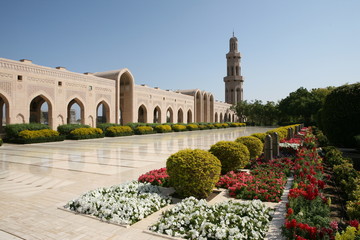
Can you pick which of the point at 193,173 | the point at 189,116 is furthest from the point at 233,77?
the point at 193,173

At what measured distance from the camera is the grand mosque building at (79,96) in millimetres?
17062

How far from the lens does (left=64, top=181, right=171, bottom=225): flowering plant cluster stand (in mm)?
3723

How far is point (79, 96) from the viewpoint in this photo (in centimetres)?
2209

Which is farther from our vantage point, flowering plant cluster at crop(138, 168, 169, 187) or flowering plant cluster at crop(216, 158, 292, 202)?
flowering plant cluster at crop(138, 168, 169, 187)

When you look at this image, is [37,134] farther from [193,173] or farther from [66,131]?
[193,173]

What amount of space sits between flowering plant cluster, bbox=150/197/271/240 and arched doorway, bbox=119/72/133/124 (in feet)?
83.1

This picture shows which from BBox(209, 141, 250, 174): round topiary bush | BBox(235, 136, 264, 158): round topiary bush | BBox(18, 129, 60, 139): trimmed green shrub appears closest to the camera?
BBox(209, 141, 250, 174): round topiary bush

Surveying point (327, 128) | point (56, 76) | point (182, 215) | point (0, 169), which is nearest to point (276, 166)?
point (182, 215)

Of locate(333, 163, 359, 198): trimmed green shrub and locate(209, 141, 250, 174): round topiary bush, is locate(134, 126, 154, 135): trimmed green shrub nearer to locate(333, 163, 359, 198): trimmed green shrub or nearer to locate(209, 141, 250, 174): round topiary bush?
locate(209, 141, 250, 174): round topiary bush

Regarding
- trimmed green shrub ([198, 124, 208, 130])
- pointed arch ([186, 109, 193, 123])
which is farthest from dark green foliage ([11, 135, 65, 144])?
pointed arch ([186, 109, 193, 123])

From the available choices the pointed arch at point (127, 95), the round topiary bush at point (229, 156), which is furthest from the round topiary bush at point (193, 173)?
the pointed arch at point (127, 95)

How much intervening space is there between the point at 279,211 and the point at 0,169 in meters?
7.91

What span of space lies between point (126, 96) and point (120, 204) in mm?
25550

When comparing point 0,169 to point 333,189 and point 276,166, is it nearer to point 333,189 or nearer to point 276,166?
point 276,166
